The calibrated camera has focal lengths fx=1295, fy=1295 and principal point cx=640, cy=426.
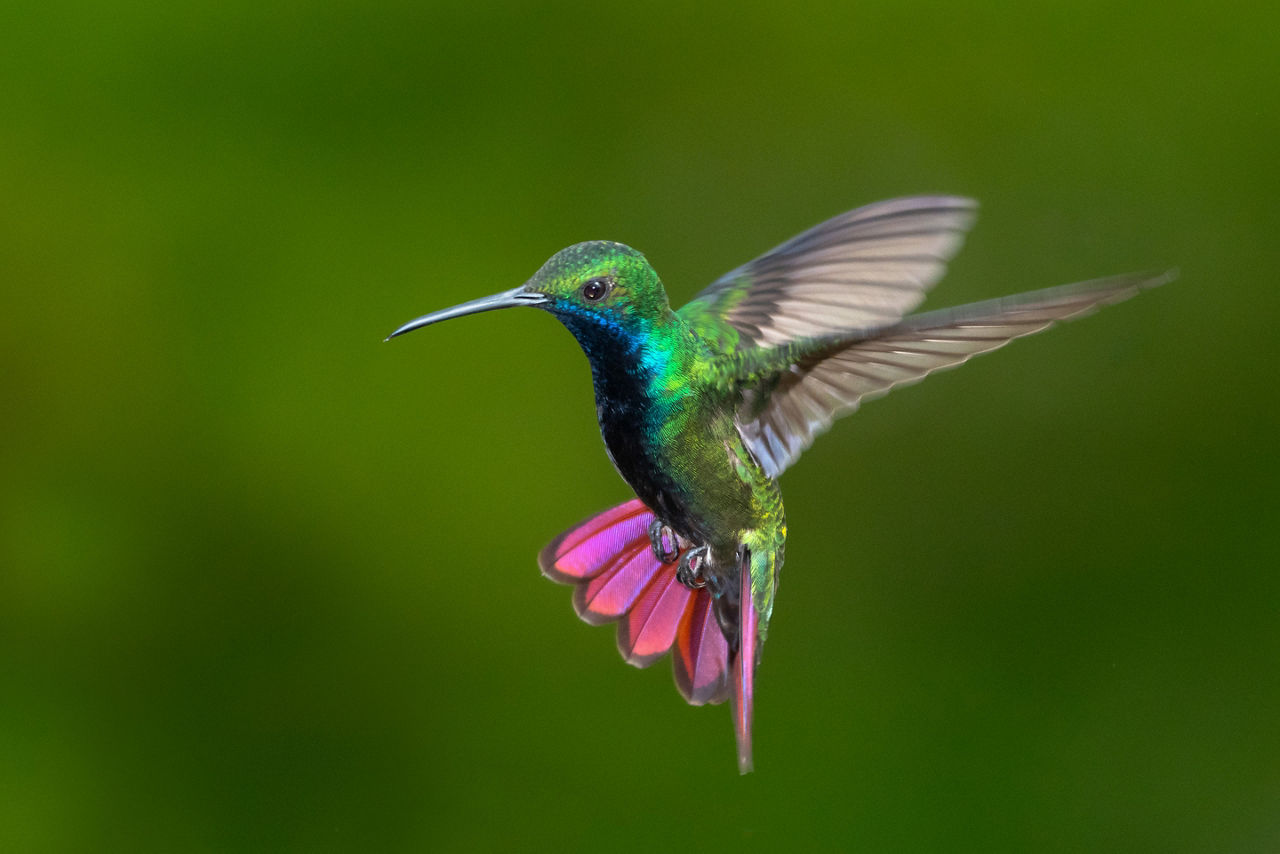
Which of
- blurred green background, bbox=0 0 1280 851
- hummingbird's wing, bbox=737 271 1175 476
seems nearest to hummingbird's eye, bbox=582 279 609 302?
hummingbird's wing, bbox=737 271 1175 476

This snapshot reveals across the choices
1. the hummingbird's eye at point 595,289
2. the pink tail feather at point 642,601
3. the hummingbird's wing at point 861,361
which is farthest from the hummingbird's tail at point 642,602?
the hummingbird's eye at point 595,289

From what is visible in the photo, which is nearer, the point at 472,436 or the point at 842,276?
the point at 842,276

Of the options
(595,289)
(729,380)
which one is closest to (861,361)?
(729,380)

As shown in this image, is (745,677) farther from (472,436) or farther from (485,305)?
(472,436)

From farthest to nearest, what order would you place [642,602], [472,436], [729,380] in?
1. [472,436]
2. [642,602]
3. [729,380]

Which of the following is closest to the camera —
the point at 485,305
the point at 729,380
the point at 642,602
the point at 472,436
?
the point at 485,305

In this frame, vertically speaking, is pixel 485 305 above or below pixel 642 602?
above

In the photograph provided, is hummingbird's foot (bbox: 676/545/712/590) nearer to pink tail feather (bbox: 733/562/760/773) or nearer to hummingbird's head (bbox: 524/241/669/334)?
pink tail feather (bbox: 733/562/760/773)
